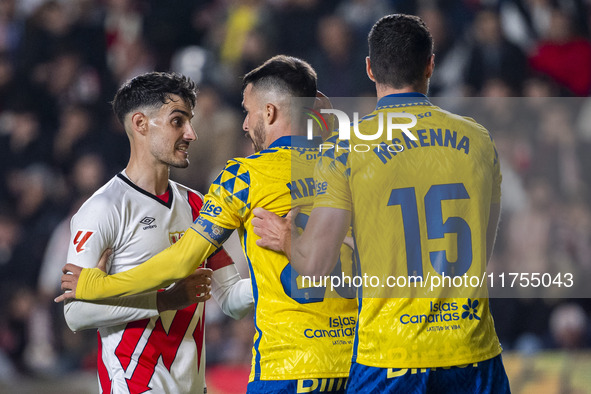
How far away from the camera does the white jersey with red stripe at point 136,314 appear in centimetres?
355

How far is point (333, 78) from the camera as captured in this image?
8484mm

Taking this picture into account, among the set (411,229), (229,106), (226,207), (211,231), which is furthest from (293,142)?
(229,106)

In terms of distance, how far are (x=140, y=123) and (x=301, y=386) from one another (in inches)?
66.5

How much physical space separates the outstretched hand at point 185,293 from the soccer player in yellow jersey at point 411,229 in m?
0.78

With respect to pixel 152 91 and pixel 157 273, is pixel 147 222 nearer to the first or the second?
pixel 157 273

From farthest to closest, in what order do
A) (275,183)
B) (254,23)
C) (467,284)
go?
(254,23), (275,183), (467,284)

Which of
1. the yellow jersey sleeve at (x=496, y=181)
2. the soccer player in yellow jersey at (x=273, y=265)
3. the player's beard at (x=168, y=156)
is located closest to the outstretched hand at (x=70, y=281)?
the soccer player in yellow jersey at (x=273, y=265)

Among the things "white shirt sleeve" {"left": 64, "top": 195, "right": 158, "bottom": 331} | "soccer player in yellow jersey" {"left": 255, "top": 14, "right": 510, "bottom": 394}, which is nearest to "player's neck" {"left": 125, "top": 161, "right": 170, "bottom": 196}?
"white shirt sleeve" {"left": 64, "top": 195, "right": 158, "bottom": 331}

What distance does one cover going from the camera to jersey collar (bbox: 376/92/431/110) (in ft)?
9.74

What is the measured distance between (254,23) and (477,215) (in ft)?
21.8

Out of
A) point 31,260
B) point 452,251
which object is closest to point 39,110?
point 31,260

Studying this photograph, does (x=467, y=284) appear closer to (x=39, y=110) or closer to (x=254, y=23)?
(x=254, y=23)

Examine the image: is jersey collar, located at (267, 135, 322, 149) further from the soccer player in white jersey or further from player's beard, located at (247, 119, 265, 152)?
the soccer player in white jersey

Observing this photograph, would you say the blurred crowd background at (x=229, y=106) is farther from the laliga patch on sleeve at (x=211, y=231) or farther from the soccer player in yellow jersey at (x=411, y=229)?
the soccer player in yellow jersey at (x=411, y=229)
